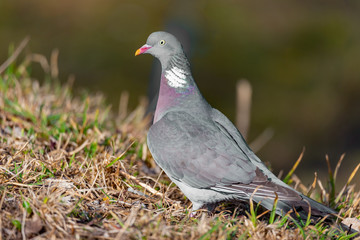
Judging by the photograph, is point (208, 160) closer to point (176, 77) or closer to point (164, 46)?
point (176, 77)

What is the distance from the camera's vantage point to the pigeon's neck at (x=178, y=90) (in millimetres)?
3592

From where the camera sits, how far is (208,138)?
128 inches

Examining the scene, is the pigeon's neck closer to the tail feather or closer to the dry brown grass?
the dry brown grass

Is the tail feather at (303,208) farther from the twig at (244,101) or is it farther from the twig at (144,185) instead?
the twig at (244,101)

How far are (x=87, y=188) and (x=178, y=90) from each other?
1106 millimetres

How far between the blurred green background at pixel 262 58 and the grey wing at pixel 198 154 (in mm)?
7554

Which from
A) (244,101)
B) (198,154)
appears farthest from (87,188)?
(244,101)

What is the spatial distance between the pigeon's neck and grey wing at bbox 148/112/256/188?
206 millimetres

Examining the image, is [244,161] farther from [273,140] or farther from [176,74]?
[273,140]

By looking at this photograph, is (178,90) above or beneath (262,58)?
above

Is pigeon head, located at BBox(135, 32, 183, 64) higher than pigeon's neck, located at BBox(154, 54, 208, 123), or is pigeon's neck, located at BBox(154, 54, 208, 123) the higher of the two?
pigeon head, located at BBox(135, 32, 183, 64)

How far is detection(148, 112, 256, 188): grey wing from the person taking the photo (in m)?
3.10

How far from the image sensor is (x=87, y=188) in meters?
3.10

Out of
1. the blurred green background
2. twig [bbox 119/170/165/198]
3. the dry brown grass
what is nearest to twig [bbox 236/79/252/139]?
the dry brown grass
